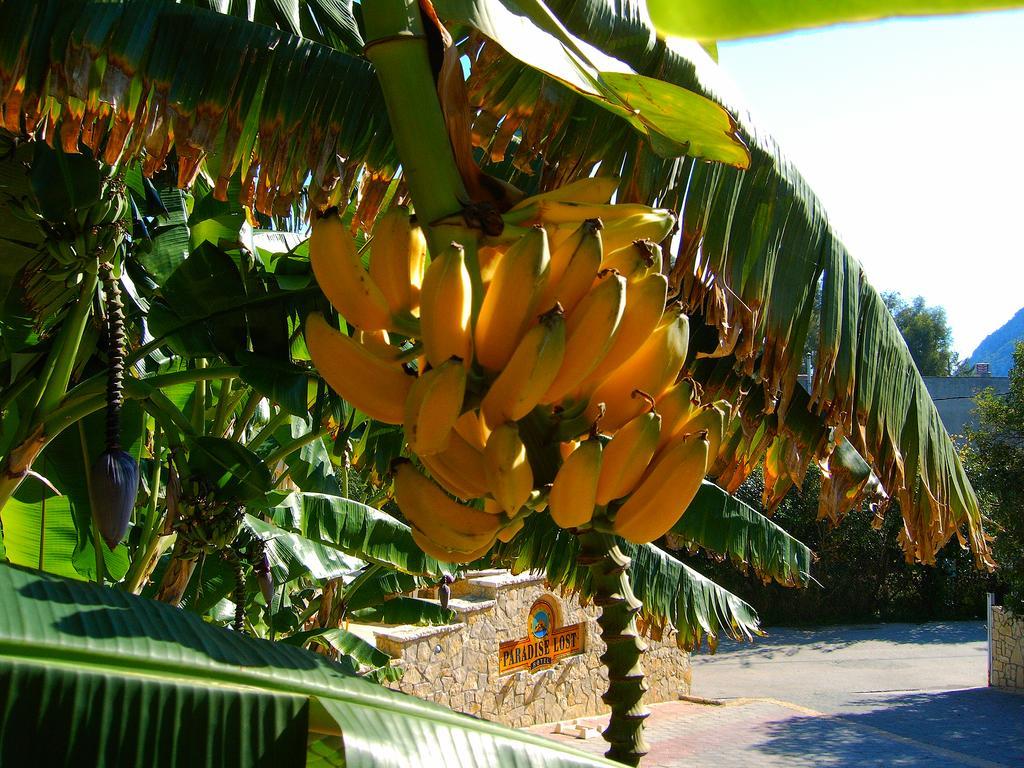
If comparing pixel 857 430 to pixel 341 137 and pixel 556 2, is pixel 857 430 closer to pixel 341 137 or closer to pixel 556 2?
pixel 556 2

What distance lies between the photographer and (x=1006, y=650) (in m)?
12.4

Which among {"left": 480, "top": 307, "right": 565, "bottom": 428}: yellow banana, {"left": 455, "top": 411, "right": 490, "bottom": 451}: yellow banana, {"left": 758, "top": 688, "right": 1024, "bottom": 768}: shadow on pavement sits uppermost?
{"left": 480, "top": 307, "right": 565, "bottom": 428}: yellow banana

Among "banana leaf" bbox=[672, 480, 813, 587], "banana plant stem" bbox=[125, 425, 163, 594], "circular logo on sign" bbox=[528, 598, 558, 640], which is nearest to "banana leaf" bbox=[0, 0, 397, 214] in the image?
"banana plant stem" bbox=[125, 425, 163, 594]

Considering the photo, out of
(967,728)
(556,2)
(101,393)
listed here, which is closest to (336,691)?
(556,2)

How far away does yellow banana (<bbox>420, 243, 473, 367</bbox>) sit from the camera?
3.03ft

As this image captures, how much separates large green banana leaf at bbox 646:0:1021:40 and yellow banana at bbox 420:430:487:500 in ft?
1.89

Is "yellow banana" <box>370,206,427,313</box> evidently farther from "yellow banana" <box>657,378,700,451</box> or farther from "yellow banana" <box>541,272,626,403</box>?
"yellow banana" <box>657,378,700,451</box>

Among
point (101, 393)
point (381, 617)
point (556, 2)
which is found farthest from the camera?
point (381, 617)

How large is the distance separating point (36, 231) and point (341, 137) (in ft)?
3.29

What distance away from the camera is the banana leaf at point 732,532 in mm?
4590

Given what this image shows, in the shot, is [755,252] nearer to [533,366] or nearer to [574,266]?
[574,266]

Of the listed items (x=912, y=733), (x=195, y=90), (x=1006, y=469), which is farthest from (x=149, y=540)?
(x=1006, y=469)

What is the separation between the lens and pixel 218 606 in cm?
537

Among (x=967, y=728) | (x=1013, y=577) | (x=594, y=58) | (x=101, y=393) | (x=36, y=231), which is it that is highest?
(x=36, y=231)
